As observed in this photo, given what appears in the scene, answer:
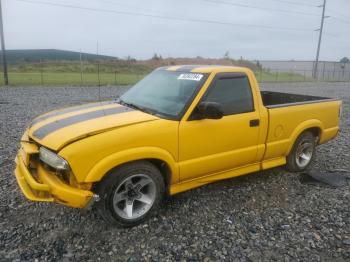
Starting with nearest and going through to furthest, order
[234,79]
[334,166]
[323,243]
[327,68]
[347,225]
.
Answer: [323,243]
[347,225]
[234,79]
[334,166]
[327,68]

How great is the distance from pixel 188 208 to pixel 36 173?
71.6 inches

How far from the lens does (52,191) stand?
3.09 metres

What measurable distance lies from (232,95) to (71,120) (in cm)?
206

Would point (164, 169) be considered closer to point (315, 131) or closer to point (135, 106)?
point (135, 106)

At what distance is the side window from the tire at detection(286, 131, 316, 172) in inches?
54.1

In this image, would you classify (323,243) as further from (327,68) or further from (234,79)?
(327,68)

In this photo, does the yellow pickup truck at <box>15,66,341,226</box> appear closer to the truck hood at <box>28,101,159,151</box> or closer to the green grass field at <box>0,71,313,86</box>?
the truck hood at <box>28,101,159,151</box>

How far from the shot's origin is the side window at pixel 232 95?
13.2 feet

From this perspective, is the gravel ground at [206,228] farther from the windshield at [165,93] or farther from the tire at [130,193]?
the windshield at [165,93]

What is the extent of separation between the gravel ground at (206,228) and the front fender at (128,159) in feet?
2.20

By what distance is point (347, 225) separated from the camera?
367 cm

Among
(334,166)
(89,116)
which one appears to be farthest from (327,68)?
(89,116)

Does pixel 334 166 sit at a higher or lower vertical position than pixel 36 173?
lower

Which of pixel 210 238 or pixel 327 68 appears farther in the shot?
pixel 327 68
